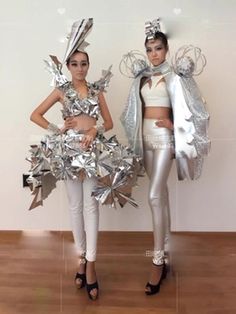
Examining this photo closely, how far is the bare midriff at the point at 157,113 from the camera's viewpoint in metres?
1.50

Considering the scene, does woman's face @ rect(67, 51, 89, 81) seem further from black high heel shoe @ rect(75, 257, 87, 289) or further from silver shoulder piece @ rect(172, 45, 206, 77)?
black high heel shoe @ rect(75, 257, 87, 289)

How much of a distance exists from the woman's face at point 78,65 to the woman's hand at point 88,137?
21cm

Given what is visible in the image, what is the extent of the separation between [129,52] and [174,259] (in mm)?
959

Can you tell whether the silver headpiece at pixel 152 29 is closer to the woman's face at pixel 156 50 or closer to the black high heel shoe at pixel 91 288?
the woman's face at pixel 156 50

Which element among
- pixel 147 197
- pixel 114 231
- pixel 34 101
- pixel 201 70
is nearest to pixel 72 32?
pixel 34 101

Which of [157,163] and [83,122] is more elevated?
[83,122]

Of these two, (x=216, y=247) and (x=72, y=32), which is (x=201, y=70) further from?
(x=216, y=247)

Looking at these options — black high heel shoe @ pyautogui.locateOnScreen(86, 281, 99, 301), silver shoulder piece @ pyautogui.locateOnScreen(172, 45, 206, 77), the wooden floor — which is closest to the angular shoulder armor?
silver shoulder piece @ pyautogui.locateOnScreen(172, 45, 206, 77)

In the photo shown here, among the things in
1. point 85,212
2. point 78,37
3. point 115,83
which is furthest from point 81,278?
point 78,37

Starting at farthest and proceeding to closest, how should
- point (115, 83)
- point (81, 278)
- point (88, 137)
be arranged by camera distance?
point (115, 83), point (81, 278), point (88, 137)

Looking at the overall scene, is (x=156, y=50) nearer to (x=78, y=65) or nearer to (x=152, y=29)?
(x=152, y=29)

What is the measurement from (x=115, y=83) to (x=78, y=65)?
0.28 metres

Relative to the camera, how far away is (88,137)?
56.7 inches

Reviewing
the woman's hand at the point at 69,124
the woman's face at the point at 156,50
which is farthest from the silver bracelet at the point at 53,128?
the woman's face at the point at 156,50
